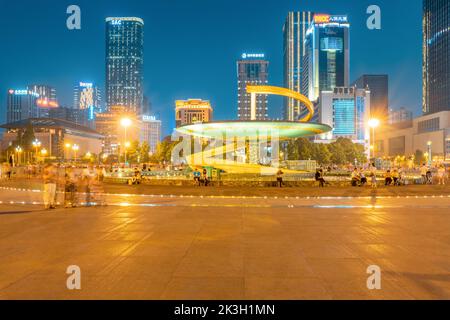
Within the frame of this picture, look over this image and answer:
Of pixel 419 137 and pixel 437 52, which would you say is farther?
pixel 437 52

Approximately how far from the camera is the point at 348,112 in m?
167

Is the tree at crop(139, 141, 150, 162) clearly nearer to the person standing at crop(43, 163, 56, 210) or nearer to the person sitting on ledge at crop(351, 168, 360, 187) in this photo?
the person sitting on ledge at crop(351, 168, 360, 187)

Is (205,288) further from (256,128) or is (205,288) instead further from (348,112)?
(348,112)

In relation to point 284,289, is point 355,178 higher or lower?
higher

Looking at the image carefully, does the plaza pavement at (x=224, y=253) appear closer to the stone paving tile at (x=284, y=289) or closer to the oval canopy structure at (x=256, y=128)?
the stone paving tile at (x=284, y=289)

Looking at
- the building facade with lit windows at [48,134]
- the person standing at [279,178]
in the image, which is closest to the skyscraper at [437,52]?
the building facade with lit windows at [48,134]

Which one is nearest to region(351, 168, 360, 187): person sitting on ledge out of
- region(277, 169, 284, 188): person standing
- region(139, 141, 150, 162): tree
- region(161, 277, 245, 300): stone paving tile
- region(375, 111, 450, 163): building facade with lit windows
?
region(277, 169, 284, 188): person standing

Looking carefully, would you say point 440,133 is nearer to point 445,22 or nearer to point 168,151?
point 445,22

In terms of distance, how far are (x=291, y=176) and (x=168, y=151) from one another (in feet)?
187

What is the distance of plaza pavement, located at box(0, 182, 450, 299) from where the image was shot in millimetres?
5368

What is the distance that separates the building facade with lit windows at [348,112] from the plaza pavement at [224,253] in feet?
527

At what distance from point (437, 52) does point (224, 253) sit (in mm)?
195743

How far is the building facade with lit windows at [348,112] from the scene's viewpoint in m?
166

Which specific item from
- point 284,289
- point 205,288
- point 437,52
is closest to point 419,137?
point 437,52
